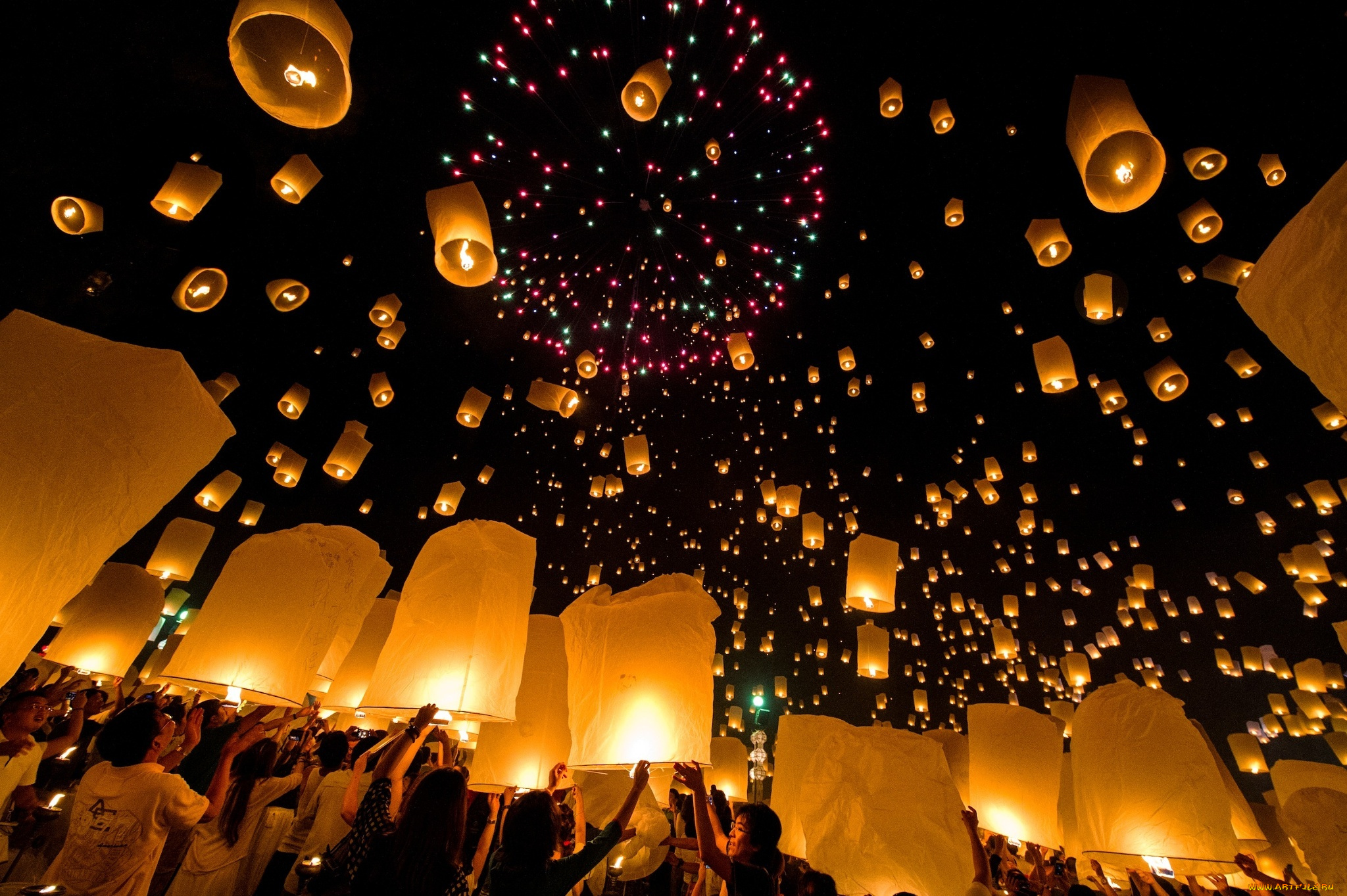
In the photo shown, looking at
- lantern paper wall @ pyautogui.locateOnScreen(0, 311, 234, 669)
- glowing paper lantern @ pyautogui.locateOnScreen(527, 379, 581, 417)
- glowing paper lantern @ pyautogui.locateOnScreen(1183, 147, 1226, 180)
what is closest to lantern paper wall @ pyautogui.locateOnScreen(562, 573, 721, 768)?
lantern paper wall @ pyautogui.locateOnScreen(0, 311, 234, 669)

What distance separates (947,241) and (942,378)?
2399 mm

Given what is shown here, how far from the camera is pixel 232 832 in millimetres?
3201

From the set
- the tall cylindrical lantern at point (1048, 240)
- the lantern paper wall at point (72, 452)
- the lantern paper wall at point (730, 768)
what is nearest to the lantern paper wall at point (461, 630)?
the lantern paper wall at point (72, 452)

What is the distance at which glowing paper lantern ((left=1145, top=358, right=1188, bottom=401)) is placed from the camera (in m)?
5.23

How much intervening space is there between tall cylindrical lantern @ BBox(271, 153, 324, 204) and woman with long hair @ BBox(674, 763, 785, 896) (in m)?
Answer: 4.64

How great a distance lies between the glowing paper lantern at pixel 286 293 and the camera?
5.45 metres

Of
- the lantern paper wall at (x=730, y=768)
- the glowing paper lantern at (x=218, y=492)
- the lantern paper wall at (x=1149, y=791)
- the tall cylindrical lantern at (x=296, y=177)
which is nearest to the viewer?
the lantern paper wall at (x=1149, y=791)

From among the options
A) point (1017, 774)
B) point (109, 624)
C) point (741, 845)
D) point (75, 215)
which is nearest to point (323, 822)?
point (109, 624)

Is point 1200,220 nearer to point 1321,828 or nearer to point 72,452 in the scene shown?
point 1321,828

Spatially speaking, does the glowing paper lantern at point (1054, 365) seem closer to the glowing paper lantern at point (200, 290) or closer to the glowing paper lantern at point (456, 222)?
the glowing paper lantern at point (456, 222)

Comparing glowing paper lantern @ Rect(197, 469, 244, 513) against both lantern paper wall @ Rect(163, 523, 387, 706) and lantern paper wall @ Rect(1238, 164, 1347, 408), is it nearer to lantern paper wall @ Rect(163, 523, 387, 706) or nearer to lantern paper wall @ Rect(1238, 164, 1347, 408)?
lantern paper wall @ Rect(163, 523, 387, 706)

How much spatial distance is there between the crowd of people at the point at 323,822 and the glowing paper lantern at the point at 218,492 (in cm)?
204

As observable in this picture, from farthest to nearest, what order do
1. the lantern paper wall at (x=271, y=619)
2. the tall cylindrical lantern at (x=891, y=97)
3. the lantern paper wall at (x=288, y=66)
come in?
1. the tall cylindrical lantern at (x=891, y=97)
2. the lantern paper wall at (x=271, y=619)
3. the lantern paper wall at (x=288, y=66)

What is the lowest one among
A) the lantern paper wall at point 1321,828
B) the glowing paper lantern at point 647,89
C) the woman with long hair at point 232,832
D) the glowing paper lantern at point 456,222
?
the woman with long hair at point 232,832
